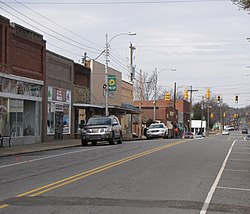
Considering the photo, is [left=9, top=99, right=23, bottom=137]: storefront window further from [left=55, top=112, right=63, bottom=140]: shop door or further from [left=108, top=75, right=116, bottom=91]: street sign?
[left=108, top=75, right=116, bottom=91]: street sign

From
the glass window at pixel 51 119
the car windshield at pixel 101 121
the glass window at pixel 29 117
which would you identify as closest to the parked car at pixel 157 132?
the glass window at pixel 51 119

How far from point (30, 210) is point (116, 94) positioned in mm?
44940

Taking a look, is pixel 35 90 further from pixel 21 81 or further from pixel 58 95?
pixel 58 95

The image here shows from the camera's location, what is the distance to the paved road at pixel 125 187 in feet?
30.9

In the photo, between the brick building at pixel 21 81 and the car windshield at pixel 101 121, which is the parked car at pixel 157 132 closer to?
the brick building at pixel 21 81

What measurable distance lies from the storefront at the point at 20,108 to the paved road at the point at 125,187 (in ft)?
34.8


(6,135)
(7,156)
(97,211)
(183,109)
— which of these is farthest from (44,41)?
(183,109)

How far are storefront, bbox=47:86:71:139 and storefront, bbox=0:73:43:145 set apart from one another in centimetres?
188

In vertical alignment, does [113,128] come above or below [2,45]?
below

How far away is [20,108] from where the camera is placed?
31234 mm

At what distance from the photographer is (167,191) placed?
11.4 meters

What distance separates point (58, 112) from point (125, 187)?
26.1m

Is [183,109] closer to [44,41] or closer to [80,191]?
[44,41]

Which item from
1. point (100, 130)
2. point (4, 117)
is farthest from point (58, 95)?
point (4, 117)
